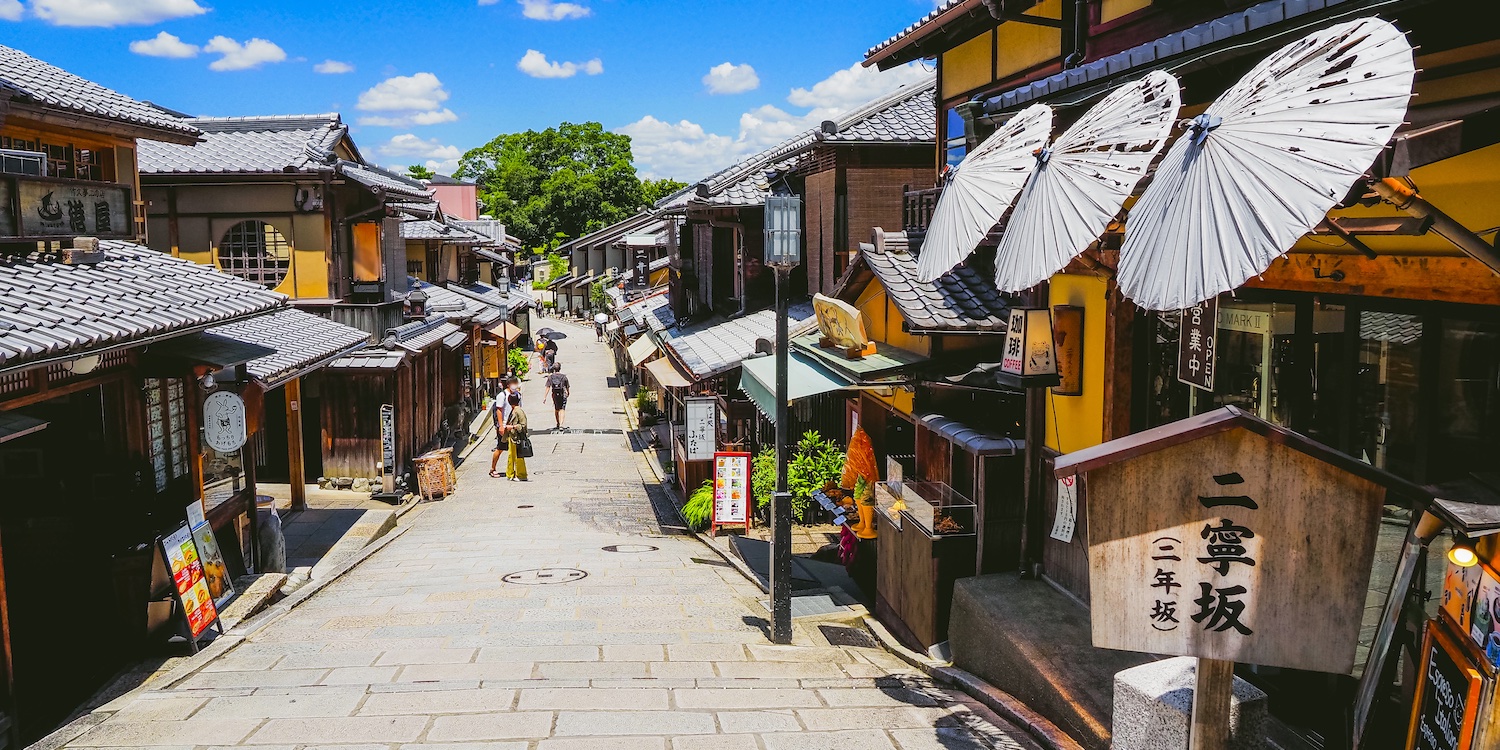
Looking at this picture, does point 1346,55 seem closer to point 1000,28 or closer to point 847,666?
point 847,666

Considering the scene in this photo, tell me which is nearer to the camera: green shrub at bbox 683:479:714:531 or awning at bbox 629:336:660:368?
green shrub at bbox 683:479:714:531

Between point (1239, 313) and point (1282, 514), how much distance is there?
3598mm

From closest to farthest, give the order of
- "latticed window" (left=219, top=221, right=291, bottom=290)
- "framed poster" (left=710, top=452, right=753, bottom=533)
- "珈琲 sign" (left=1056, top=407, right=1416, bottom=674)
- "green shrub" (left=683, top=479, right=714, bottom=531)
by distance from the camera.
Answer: "珈琲 sign" (left=1056, top=407, right=1416, bottom=674) < "framed poster" (left=710, top=452, right=753, bottom=533) < "green shrub" (left=683, top=479, right=714, bottom=531) < "latticed window" (left=219, top=221, right=291, bottom=290)

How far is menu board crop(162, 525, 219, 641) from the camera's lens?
1158 centimetres

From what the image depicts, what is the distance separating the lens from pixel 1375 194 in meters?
4.62

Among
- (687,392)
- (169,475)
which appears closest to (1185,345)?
(169,475)

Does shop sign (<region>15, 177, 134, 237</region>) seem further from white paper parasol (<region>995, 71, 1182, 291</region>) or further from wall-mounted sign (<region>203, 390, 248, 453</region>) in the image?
white paper parasol (<region>995, 71, 1182, 291</region>)

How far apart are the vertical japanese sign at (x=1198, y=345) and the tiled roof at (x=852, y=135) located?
1030 cm

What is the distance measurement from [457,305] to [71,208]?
24413 mm

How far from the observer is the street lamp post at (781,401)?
1264 cm

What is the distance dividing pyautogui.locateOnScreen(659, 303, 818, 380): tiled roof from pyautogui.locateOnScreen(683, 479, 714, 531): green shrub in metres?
2.31

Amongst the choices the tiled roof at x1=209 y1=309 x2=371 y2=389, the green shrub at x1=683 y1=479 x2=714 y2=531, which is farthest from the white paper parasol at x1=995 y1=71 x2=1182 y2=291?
the green shrub at x1=683 y1=479 x2=714 y2=531

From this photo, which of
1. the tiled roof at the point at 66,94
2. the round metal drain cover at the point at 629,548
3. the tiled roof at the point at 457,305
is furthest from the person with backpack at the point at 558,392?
the tiled roof at the point at 66,94

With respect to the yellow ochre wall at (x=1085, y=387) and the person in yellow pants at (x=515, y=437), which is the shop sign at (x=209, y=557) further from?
the person in yellow pants at (x=515, y=437)
